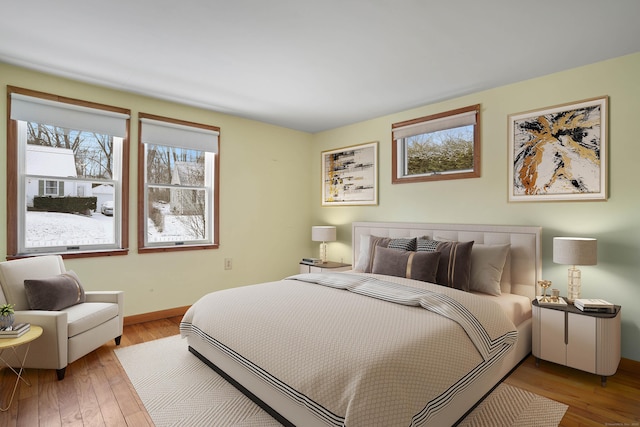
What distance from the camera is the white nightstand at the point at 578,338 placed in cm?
242

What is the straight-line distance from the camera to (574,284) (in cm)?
275

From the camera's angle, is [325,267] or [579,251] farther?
[325,267]

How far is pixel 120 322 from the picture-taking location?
309 cm

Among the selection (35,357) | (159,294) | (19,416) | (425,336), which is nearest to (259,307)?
(425,336)

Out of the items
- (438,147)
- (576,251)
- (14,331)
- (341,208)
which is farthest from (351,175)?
(14,331)

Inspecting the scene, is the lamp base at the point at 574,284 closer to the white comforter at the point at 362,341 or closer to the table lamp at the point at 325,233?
the white comforter at the point at 362,341

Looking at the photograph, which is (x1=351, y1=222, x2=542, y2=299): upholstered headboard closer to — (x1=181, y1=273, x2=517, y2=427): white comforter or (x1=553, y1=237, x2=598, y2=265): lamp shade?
(x1=553, y1=237, x2=598, y2=265): lamp shade

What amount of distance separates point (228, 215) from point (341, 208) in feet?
5.35

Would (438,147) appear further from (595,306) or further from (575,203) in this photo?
(595,306)

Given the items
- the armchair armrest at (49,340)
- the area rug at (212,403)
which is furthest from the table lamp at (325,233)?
the armchair armrest at (49,340)

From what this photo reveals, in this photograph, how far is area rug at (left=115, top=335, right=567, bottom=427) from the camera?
1998mm

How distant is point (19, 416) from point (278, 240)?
332cm

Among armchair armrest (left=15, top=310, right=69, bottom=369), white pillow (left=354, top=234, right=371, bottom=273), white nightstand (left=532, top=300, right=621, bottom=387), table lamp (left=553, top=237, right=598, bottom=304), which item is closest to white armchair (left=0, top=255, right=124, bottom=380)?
armchair armrest (left=15, top=310, right=69, bottom=369)

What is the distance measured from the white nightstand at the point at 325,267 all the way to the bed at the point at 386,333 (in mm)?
1121
